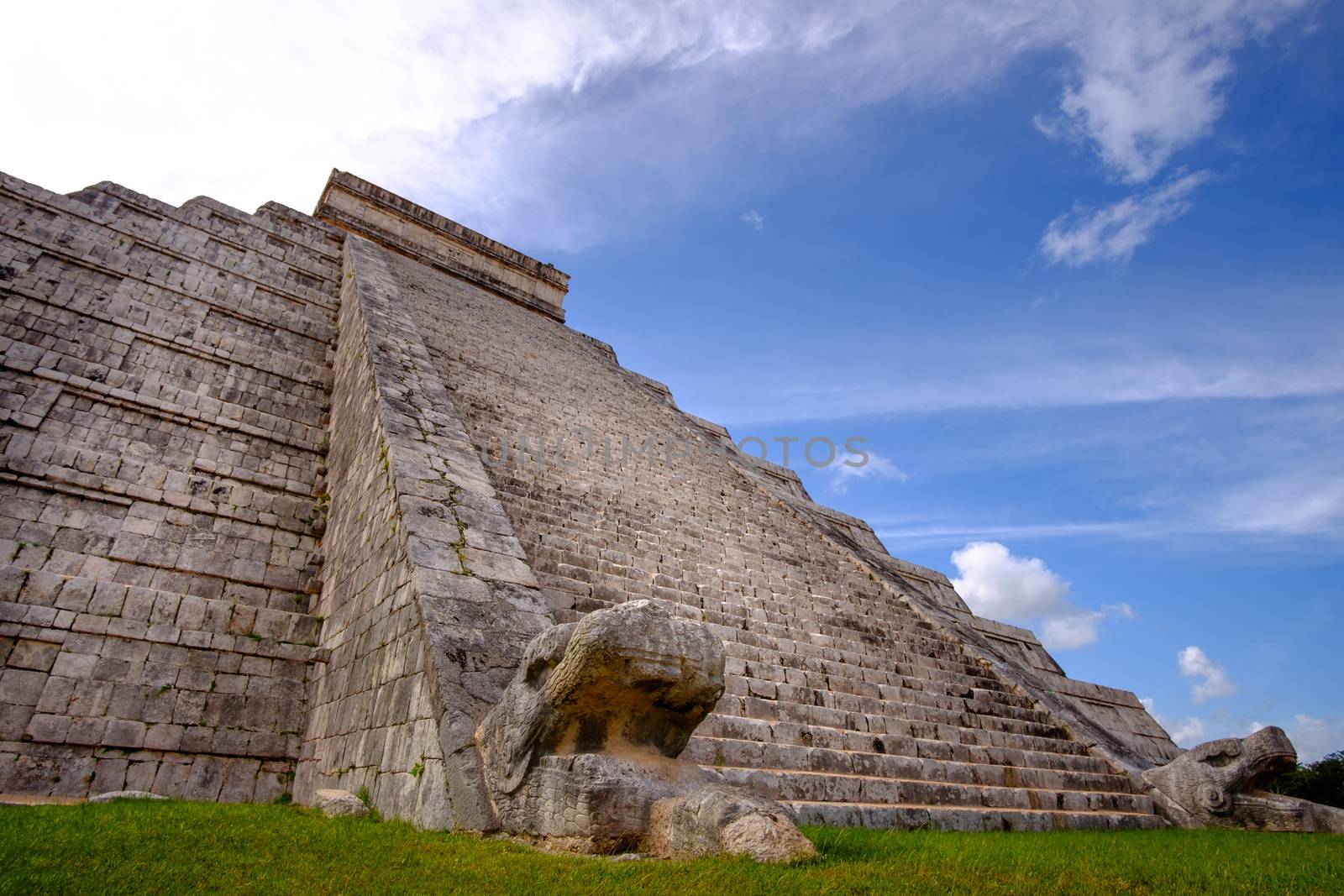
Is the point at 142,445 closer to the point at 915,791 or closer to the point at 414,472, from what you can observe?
the point at 414,472

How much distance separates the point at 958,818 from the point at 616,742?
305 cm

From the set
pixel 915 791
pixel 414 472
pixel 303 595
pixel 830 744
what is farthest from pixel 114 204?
pixel 915 791

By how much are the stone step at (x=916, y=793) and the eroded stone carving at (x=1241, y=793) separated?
278mm

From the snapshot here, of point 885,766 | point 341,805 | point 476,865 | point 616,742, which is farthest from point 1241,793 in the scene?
point 341,805

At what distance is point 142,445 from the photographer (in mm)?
7016

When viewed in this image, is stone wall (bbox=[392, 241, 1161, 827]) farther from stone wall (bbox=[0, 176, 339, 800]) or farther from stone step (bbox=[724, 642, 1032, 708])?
stone wall (bbox=[0, 176, 339, 800])

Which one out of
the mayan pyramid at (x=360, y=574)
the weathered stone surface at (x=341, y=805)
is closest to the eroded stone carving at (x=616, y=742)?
the mayan pyramid at (x=360, y=574)

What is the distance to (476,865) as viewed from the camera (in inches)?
107

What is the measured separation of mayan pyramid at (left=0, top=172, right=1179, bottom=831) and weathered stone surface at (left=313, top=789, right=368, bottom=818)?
0.45ft

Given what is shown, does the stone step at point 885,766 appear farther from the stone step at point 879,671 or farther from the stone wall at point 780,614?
the stone step at point 879,671

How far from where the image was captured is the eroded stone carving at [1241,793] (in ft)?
19.4

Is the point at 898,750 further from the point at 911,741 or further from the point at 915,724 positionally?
the point at 915,724

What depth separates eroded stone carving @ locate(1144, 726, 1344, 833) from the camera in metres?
5.90

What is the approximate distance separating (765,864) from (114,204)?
11520 mm
